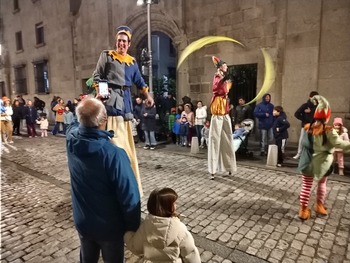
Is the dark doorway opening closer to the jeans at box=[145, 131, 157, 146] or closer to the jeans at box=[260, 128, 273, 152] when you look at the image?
the jeans at box=[260, 128, 273, 152]

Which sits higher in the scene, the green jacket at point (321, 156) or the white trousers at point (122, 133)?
the white trousers at point (122, 133)

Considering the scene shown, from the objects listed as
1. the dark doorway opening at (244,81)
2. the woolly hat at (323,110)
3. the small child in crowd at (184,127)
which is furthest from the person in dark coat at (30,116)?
the woolly hat at (323,110)

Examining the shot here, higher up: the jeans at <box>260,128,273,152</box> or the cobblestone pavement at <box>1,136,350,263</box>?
the jeans at <box>260,128,273,152</box>

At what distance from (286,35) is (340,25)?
1.49 metres

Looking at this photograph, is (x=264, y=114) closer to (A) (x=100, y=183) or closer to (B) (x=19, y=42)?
(A) (x=100, y=183)

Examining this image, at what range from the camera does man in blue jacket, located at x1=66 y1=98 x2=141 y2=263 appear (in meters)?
1.87

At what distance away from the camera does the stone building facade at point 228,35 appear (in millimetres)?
7957

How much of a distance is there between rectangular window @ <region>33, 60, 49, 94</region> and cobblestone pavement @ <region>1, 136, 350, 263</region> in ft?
47.5

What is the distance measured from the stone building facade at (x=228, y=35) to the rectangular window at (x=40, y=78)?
100 cm

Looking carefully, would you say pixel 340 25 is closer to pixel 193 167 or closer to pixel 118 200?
pixel 193 167

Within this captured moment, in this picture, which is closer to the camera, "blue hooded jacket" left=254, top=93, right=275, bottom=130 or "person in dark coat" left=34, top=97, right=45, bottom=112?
"blue hooded jacket" left=254, top=93, right=275, bottom=130

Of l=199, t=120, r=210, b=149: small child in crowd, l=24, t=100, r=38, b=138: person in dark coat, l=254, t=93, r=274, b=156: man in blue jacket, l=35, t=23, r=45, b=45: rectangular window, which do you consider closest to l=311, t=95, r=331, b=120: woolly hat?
l=254, t=93, r=274, b=156: man in blue jacket

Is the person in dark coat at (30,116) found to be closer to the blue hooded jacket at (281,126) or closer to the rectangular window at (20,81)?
the rectangular window at (20,81)

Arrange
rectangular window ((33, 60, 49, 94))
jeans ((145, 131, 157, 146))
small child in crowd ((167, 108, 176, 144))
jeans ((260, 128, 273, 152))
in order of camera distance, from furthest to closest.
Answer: rectangular window ((33, 60, 49, 94))
small child in crowd ((167, 108, 176, 144))
jeans ((145, 131, 157, 146))
jeans ((260, 128, 273, 152))
